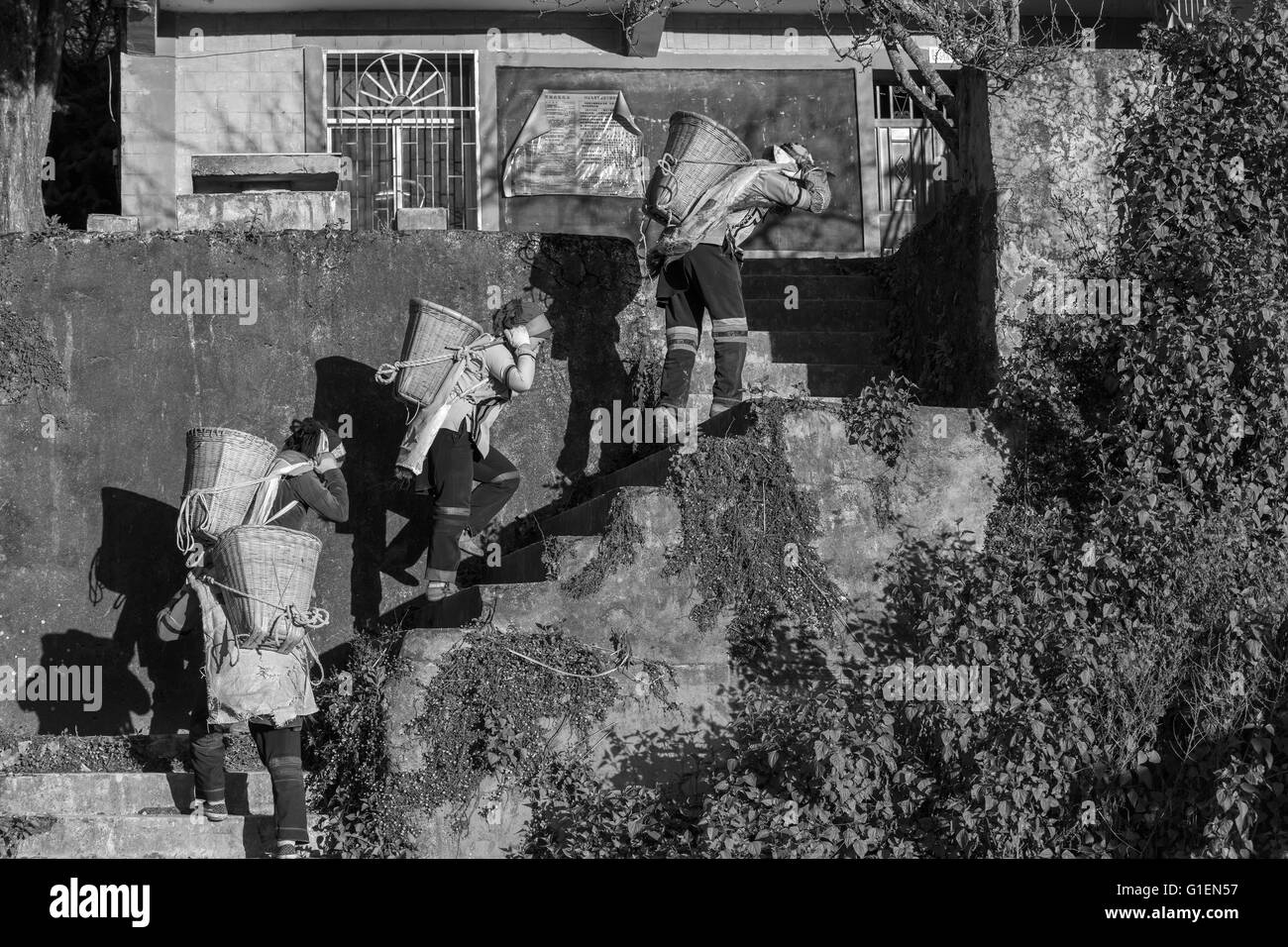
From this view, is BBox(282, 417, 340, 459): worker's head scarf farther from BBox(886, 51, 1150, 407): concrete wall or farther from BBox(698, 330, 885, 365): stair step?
BBox(886, 51, 1150, 407): concrete wall

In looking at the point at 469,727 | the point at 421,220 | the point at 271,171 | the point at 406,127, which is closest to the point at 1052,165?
the point at 421,220

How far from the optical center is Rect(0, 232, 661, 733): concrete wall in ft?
34.9

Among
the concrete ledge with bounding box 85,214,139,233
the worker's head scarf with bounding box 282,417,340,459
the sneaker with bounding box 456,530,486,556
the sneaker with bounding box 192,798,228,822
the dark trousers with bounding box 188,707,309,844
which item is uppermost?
the concrete ledge with bounding box 85,214,139,233

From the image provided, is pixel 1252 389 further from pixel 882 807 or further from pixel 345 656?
pixel 345 656

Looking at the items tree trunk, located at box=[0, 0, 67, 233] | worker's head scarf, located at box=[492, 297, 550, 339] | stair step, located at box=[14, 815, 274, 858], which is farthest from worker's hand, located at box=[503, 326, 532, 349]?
tree trunk, located at box=[0, 0, 67, 233]

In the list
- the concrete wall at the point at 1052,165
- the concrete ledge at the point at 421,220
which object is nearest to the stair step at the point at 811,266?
the concrete wall at the point at 1052,165

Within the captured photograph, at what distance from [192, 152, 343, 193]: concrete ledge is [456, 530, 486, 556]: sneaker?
3.08 meters

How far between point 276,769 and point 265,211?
421 cm

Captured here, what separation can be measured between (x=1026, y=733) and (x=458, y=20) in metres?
9.17

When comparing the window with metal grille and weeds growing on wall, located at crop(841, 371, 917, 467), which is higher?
the window with metal grille

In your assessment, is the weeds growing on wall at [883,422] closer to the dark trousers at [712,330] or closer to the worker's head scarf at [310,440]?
the dark trousers at [712,330]

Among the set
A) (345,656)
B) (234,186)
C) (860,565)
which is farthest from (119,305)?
(860,565)

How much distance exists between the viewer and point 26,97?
1307 cm

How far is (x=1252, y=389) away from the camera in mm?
9391
